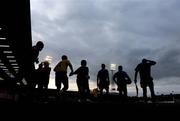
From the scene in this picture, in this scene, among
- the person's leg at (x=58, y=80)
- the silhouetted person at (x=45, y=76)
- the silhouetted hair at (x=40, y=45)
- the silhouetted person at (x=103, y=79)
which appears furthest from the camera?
the silhouetted person at (x=103, y=79)

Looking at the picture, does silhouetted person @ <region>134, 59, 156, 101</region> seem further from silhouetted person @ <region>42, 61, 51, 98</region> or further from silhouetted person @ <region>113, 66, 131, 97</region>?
silhouetted person @ <region>42, 61, 51, 98</region>

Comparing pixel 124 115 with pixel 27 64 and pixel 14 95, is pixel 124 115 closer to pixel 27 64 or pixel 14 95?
pixel 14 95

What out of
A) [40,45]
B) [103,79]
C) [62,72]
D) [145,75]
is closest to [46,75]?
[62,72]

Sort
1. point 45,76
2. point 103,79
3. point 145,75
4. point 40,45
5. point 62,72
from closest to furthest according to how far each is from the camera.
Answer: point 40,45 → point 62,72 → point 45,76 → point 145,75 → point 103,79

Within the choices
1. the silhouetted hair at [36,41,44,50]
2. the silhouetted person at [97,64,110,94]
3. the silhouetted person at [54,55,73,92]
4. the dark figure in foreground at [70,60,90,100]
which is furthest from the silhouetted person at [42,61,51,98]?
the silhouetted person at [97,64,110,94]

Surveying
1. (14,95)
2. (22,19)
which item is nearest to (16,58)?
(14,95)

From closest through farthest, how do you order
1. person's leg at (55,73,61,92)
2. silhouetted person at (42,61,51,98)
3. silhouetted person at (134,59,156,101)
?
1. person's leg at (55,73,61,92)
2. silhouetted person at (42,61,51,98)
3. silhouetted person at (134,59,156,101)

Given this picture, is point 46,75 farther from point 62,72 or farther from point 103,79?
point 103,79

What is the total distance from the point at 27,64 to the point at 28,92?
19.0 ft

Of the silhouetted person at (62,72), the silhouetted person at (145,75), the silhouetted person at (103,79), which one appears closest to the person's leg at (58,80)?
the silhouetted person at (62,72)

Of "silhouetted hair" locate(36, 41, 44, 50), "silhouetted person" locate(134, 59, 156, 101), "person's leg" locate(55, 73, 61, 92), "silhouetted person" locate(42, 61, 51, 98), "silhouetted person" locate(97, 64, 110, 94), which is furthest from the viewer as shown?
"silhouetted person" locate(97, 64, 110, 94)

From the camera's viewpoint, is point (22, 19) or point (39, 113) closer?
point (39, 113)

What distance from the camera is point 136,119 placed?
199 inches

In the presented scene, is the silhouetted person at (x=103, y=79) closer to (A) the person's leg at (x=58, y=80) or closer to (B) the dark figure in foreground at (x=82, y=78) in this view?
(B) the dark figure in foreground at (x=82, y=78)
